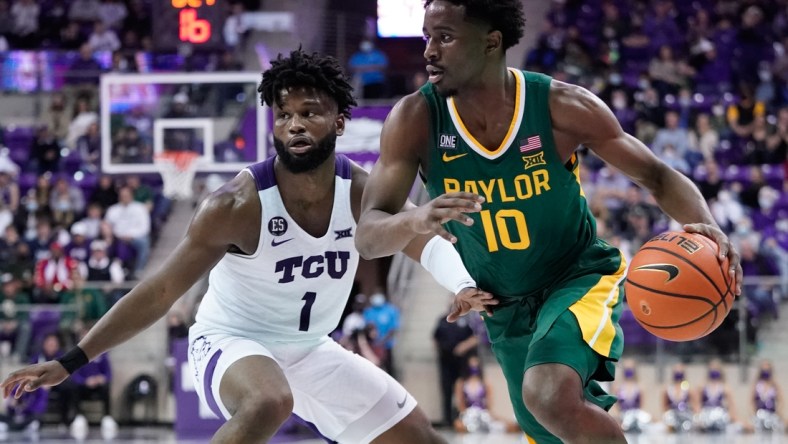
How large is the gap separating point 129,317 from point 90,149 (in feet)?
40.0

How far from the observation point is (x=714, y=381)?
12258 millimetres

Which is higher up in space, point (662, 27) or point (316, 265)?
point (662, 27)

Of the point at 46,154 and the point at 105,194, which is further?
the point at 46,154

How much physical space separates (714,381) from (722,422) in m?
0.44

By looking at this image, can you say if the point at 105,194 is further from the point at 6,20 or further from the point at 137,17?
the point at 6,20

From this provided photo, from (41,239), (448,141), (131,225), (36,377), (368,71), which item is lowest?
(41,239)

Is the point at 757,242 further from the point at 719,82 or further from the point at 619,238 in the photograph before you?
the point at 719,82

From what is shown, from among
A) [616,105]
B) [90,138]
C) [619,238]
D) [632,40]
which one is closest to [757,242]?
[619,238]

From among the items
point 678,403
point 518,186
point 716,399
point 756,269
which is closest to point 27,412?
point 678,403

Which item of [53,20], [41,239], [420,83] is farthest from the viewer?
[53,20]

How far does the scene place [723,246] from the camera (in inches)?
173

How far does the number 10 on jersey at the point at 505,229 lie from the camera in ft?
15.4

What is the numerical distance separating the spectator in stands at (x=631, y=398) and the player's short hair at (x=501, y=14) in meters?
8.09

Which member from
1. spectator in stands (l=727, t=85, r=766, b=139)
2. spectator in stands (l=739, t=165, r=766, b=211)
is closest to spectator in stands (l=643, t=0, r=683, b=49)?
spectator in stands (l=727, t=85, r=766, b=139)
